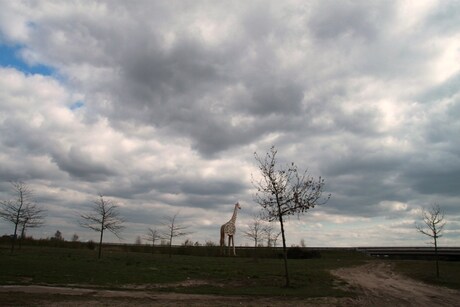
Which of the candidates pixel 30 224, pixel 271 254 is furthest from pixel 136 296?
pixel 271 254

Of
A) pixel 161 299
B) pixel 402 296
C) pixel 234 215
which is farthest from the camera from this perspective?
pixel 234 215

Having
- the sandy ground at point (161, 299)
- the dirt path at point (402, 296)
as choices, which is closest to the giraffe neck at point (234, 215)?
the dirt path at point (402, 296)

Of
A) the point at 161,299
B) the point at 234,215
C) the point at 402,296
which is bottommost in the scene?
the point at 402,296

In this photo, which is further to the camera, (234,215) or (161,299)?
(234,215)

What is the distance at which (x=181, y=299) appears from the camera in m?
17.2

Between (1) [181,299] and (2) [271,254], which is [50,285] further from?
(2) [271,254]

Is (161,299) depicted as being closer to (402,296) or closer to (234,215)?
(402,296)

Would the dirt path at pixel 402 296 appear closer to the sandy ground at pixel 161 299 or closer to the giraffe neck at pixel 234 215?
the sandy ground at pixel 161 299

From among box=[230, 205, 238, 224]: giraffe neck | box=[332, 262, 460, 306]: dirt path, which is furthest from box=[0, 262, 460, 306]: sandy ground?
box=[230, 205, 238, 224]: giraffe neck

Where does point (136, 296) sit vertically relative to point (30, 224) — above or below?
below

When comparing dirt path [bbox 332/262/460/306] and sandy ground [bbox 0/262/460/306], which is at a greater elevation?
sandy ground [bbox 0/262/460/306]

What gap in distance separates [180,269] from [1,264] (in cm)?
1220

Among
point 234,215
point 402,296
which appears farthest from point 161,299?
point 234,215

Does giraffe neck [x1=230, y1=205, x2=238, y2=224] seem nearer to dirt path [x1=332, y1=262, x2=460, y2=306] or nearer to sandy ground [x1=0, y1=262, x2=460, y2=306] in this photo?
dirt path [x1=332, y1=262, x2=460, y2=306]
